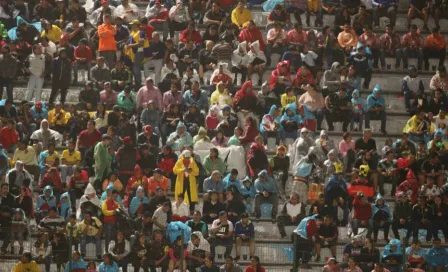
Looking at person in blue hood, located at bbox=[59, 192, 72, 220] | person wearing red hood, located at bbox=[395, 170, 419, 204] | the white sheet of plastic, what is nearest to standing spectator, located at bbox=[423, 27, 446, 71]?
person wearing red hood, located at bbox=[395, 170, 419, 204]

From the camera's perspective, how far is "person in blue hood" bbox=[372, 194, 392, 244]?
37.4 metres

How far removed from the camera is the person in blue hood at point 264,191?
124ft

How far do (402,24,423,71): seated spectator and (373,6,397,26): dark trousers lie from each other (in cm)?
125

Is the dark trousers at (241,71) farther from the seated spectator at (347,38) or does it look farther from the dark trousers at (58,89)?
the dark trousers at (58,89)

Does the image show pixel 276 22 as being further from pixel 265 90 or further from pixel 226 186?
pixel 226 186

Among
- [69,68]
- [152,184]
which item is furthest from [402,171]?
[69,68]

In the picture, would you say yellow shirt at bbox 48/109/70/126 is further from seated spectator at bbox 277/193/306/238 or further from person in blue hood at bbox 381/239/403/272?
person in blue hood at bbox 381/239/403/272

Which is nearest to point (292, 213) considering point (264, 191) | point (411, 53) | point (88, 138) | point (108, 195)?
point (264, 191)

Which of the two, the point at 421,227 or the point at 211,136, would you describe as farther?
the point at 211,136

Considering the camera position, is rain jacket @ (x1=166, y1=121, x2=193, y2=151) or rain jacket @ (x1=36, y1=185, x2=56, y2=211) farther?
rain jacket @ (x1=166, y1=121, x2=193, y2=151)

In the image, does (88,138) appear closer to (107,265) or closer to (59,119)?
(59,119)

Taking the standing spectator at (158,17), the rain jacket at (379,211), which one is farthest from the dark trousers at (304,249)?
the standing spectator at (158,17)

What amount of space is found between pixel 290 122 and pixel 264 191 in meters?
3.12

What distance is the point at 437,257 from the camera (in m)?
36.0
